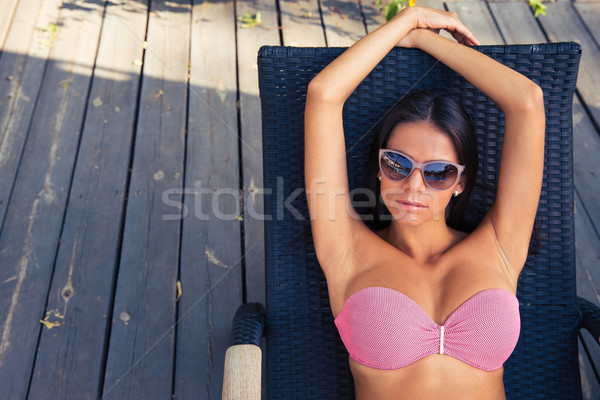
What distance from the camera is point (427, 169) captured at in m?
1.75

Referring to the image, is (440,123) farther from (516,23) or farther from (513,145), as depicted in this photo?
(516,23)

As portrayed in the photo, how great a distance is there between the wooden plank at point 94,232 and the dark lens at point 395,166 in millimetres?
1616

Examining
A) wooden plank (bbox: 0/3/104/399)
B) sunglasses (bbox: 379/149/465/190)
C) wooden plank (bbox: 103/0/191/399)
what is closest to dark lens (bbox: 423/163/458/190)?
sunglasses (bbox: 379/149/465/190)

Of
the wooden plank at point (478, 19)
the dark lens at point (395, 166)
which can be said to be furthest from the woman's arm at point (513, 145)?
the wooden plank at point (478, 19)

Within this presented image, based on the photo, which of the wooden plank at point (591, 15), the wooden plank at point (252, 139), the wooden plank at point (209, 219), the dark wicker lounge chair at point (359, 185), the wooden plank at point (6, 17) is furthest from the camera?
the wooden plank at point (591, 15)

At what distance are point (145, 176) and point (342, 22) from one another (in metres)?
1.90

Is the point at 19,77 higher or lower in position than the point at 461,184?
higher

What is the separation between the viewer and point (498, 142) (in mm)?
2070

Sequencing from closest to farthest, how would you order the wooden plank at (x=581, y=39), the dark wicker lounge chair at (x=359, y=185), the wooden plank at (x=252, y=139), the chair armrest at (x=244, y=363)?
the chair armrest at (x=244, y=363) → the dark wicker lounge chair at (x=359, y=185) → the wooden plank at (x=252, y=139) → the wooden plank at (x=581, y=39)

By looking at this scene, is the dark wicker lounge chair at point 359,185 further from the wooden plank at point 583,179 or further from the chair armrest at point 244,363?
the wooden plank at point 583,179

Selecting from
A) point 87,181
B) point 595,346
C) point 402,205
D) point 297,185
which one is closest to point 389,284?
point 402,205

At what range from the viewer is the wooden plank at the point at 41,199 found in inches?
97.9

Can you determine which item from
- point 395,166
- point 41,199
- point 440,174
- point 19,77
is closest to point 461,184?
point 440,174

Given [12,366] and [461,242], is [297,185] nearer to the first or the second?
[461,242]
